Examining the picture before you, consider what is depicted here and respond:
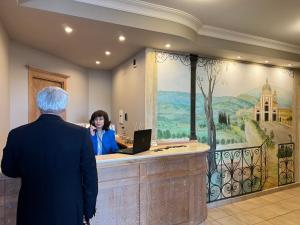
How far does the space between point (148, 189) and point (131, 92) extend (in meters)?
2.15

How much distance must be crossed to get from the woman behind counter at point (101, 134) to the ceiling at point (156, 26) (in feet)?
3.54

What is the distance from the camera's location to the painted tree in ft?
13.3

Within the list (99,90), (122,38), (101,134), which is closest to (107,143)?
(101,134)

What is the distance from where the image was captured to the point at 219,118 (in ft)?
13.9

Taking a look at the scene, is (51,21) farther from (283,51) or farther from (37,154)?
(283,51)

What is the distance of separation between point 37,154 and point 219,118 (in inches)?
136

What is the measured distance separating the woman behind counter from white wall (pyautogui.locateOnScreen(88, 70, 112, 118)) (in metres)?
3.30

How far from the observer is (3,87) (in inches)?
122

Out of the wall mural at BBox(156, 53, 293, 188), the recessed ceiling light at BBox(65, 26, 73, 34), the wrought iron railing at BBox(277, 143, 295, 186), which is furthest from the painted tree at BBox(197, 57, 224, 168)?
the recessed ceiling light at BBox(65, 26, 73, 34)

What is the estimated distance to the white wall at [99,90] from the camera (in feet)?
19.9

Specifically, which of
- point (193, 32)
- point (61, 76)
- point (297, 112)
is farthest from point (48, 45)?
point (297, 112)

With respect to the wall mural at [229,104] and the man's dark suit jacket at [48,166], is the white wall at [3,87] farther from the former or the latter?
the wall mural at [229,104]

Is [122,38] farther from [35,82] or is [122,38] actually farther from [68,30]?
[35,82]

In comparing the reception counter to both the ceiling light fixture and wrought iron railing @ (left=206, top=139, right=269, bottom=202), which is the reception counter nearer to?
wrought iron railing @ (left=206, top=139, right=269, bottom=202)
